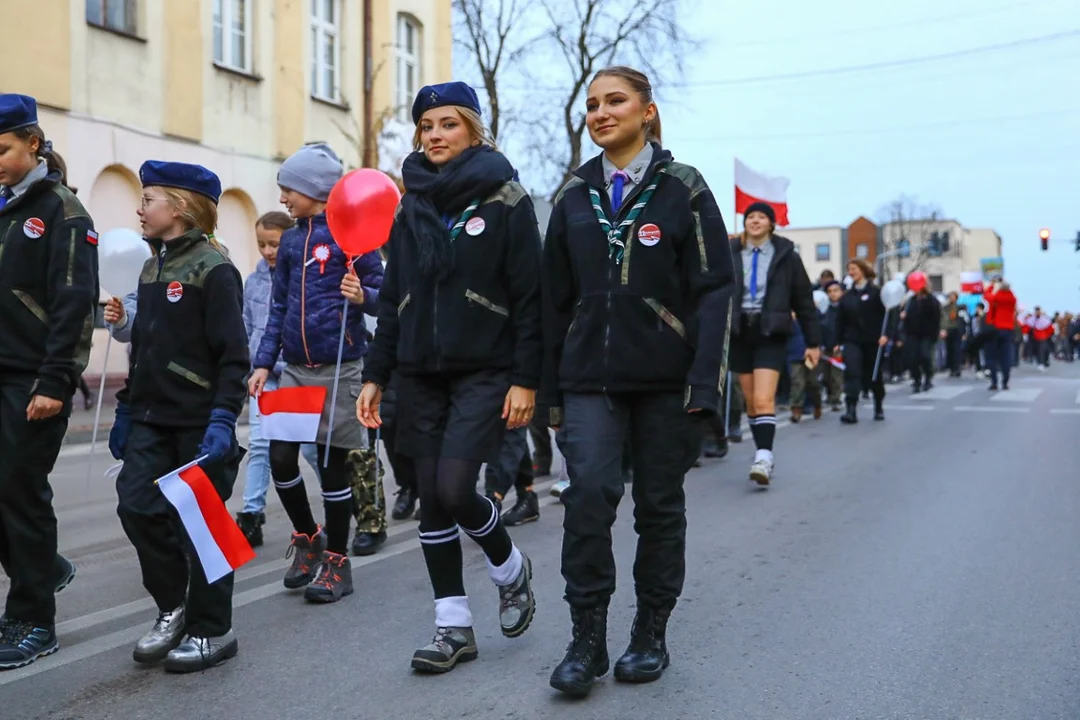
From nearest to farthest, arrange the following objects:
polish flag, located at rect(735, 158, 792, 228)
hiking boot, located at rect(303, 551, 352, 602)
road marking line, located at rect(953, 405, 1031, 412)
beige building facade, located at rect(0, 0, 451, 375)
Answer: hiking boot, located at rect(303, 551, 352, 602), polish flag, located at rect(735, 158, 792, 228), beige building facade, located at rect(0, 0, 451, 375), road marking line, located at rect(953, 405, 1031, 412)

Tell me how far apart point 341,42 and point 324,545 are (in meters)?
19.6

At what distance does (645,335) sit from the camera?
4.06 meters

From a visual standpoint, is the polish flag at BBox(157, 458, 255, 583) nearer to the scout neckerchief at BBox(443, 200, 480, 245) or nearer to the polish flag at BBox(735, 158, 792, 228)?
the scout neckerchief at BBox(443, 200, 480, 245)

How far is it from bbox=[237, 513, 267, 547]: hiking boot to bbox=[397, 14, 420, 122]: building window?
64.0ft

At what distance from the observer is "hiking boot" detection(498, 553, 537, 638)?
4508 mm

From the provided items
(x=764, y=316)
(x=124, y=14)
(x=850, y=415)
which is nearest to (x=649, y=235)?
(x=764, y=316)

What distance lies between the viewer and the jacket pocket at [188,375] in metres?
4.41

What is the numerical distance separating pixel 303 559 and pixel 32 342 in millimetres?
1759

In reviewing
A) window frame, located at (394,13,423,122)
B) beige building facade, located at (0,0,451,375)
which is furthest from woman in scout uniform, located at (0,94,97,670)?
window frame, located at (394,13,423,122)

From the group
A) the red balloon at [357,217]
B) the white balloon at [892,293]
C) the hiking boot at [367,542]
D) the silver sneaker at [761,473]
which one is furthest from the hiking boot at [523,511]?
the white balloon at [892,293]

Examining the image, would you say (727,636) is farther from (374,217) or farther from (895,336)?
(895,336)

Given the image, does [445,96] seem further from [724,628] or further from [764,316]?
[764,316]

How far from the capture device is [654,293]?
13.4 ft

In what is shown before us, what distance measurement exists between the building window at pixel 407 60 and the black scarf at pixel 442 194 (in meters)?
21.7
